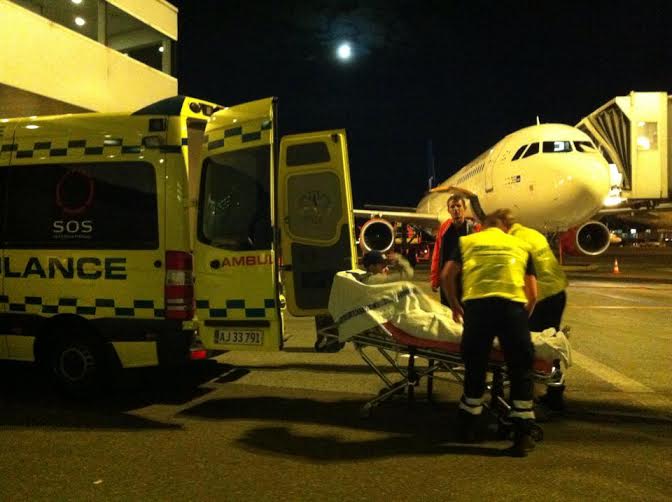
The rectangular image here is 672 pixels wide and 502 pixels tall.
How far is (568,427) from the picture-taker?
14.9ft

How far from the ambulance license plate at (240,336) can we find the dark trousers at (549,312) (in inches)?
90.5

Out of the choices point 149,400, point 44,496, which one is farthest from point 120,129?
point 44,496

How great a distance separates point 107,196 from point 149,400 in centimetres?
180

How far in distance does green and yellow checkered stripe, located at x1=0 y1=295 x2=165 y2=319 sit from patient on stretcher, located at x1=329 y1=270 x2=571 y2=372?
4.81 feet

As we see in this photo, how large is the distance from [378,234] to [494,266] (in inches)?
690

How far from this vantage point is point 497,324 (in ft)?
13.0

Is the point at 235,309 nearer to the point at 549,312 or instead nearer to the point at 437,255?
the point at 437,255

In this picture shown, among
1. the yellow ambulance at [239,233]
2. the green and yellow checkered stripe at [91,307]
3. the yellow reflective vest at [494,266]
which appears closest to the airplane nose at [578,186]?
the yellow reflective vest at [494,266]

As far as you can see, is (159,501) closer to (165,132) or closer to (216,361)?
(165,132)

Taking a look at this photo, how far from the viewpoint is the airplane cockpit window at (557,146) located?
49.2ft

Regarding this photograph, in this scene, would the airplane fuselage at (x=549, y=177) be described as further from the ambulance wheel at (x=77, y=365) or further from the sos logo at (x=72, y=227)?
the ambulance wheel at (x=77, y=365)

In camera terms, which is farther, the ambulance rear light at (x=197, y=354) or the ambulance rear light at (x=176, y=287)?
the ambulance rear light at (x=197, y=354)

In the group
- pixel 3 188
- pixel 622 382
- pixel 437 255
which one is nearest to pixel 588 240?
pixel 622 382

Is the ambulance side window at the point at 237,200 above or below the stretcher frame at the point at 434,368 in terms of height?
above
